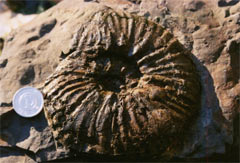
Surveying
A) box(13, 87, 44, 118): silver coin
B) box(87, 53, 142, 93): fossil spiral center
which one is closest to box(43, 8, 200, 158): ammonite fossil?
box(87, 53, 142, 93): fossil spiral center

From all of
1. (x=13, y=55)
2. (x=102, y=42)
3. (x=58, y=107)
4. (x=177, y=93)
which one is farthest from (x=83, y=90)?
(x=13, y=55)

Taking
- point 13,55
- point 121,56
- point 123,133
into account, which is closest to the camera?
point 123,133

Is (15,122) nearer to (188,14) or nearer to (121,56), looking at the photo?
(121,56)

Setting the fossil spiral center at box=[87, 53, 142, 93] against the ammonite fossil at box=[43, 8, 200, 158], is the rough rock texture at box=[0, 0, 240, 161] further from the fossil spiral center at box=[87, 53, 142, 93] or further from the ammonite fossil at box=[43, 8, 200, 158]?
the fossil spiral center at box=[87, 53, 142, 93]

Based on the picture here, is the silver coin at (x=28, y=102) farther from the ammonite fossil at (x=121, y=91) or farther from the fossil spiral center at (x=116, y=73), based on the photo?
the fossil spiral center at (x=116, y=73)

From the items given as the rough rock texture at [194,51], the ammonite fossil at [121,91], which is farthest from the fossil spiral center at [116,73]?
the rough rock texture at [194,51]

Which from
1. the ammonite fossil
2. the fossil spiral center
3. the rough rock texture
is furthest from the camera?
the rough rock texture
